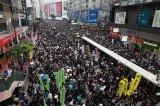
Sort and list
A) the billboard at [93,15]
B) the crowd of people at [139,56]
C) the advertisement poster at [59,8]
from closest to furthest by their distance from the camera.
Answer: the crowd of people at [139,56] → the billboard at [93,15] → the advertisement poster at [59,8]

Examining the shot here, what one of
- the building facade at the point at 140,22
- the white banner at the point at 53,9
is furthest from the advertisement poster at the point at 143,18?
the white banner at the point at 53,9

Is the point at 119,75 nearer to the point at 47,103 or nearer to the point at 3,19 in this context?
the point at 47,103

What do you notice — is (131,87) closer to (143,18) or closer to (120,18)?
(143,18)

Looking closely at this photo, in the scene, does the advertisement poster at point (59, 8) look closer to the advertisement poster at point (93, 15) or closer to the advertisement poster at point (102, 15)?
the advertisement poster at point (93, 15)

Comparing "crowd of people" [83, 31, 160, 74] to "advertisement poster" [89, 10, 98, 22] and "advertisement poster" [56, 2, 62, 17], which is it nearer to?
"advertisement poster" [89, 10, 98, 22]

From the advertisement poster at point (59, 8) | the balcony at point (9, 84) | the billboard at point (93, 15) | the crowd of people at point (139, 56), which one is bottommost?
the balcony at point (9, 84)

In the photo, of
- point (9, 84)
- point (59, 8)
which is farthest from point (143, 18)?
point (59, 8)

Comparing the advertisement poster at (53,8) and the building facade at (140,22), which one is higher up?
the advertisement poster at (53,8)
